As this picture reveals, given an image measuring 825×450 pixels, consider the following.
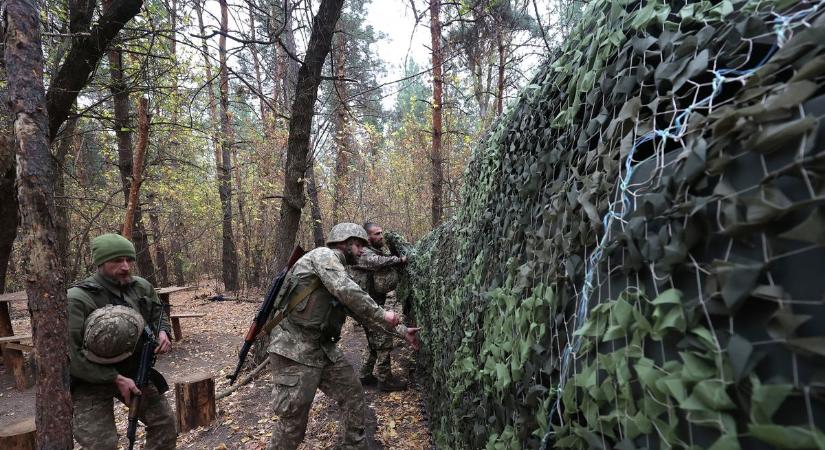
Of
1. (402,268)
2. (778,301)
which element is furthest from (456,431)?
(402,268)

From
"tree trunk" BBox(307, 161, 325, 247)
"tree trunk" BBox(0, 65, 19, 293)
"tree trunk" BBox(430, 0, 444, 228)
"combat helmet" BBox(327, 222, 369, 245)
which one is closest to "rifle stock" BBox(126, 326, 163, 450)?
"combat helmet" BBox(327, 222, 369, 245)

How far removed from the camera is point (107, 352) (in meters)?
2.85

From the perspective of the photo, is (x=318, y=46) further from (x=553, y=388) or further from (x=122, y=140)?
(x=122, y=140)

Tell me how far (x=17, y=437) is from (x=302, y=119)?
4477 mm

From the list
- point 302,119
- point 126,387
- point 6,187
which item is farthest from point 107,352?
point 6,187

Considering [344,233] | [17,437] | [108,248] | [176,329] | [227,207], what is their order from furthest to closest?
[227,207] < [176,329] < [344,233] < [17,437] < [108,248]

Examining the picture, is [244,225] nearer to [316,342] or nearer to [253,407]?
[253,407]

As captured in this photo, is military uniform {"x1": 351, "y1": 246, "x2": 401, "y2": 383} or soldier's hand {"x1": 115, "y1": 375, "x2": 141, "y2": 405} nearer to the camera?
soldier's hand {"x1": 115, "y1": 375, "x2": 141, "y2": 405}

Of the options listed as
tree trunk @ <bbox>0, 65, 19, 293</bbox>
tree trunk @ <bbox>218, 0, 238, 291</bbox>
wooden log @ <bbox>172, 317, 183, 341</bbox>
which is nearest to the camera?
tree trunk @ <bbox>0, 65, 19, 293</bbox>

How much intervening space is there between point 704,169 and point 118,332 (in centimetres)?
358

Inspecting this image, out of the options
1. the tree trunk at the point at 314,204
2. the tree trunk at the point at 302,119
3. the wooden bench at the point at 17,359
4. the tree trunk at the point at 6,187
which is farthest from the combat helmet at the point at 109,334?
the tree trunk at the point at 314,204

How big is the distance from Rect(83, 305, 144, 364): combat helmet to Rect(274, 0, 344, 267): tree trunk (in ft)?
9.66

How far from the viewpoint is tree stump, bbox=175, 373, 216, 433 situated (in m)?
4.51

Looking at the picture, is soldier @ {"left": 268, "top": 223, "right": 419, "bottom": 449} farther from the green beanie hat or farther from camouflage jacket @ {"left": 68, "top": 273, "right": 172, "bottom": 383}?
the green beanie hat
